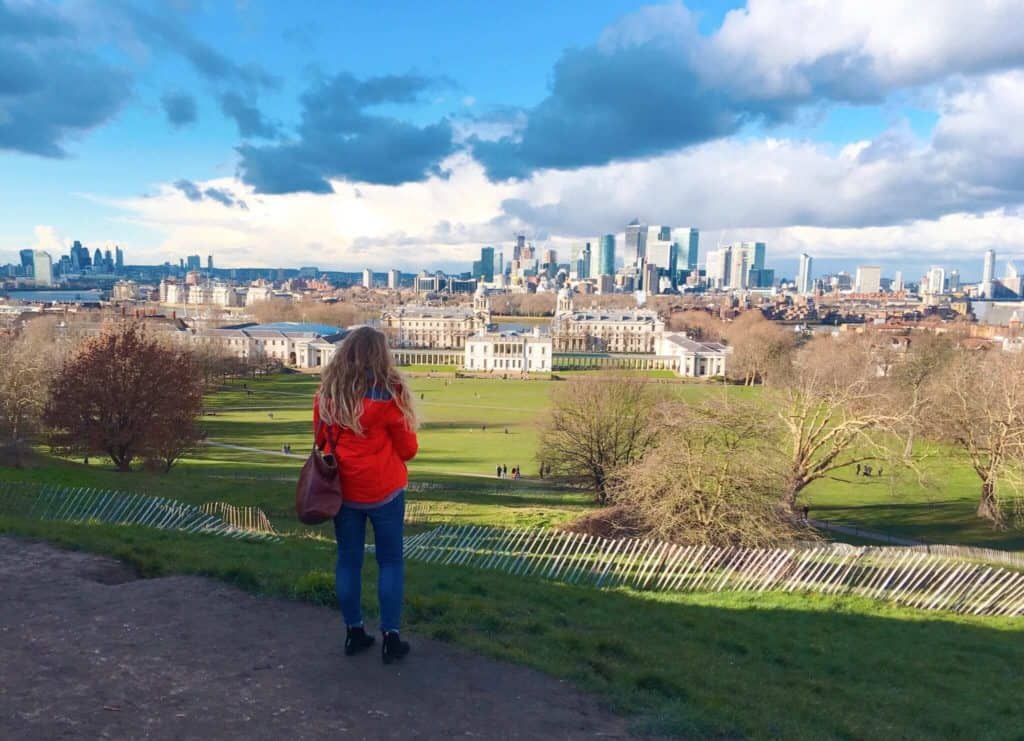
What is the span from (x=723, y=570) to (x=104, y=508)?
11.6 meters

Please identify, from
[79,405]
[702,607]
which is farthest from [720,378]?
[702,607]

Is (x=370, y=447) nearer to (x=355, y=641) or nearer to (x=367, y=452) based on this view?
(x=367, y=452)

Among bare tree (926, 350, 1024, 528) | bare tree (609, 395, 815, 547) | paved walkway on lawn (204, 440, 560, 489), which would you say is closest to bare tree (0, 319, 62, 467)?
paved walkway on lawn (204, 440, 560, 489)

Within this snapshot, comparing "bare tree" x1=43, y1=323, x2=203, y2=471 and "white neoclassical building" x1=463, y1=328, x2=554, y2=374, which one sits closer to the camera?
"bare tree" x1=43, y1=323, x2=203, y2=471

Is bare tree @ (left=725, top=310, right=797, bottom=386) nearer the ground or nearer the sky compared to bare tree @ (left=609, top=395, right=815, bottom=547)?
nearer the ground

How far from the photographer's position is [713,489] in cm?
1662

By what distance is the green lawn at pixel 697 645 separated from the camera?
4.98 m

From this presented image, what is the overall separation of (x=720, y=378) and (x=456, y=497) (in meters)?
75.7

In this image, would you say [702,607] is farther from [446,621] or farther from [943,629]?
[446,621]

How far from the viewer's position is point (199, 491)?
2053cm

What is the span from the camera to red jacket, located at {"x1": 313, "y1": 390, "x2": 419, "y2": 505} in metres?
4.55

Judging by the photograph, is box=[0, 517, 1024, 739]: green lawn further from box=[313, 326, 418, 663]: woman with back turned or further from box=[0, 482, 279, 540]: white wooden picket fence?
box=[0, 482, 279, 540]: white wooden picket fence

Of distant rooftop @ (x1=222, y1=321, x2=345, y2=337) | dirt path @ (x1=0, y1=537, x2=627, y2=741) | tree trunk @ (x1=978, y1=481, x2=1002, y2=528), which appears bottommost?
tree trunk @ (x1=978, y1=481, x2=1002, y2=528)

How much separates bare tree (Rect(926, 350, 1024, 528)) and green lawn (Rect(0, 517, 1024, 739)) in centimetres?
1769
